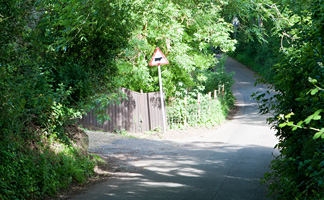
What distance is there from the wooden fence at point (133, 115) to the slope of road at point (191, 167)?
2741 mm

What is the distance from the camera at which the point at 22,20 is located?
23.7 feet

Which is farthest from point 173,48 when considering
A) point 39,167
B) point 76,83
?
point 39,167

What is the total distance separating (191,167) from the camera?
10.7 m

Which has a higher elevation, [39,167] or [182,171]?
[39,167]

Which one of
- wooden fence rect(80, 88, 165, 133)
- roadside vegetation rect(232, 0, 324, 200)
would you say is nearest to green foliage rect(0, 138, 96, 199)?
roadside vegetation rect(232, 0, 324, 200)

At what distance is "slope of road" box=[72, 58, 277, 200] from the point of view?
8.00 meters

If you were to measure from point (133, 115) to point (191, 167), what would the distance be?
319 inches

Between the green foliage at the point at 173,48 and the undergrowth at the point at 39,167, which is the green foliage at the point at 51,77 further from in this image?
the green foliage at the point at 173,48

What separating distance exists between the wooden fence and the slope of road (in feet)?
8.99

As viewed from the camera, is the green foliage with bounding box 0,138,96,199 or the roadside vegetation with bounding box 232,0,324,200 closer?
the roadside vegetation with bounding box 232,0,324,200

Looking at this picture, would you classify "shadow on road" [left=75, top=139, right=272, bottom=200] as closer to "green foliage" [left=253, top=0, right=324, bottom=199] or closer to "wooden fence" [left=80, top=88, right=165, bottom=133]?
"green foliage" [left=253, top=0, right=324, bottom=199]

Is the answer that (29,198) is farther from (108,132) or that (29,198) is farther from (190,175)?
(108,132)

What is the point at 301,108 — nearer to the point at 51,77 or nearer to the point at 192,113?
the point at 51,77

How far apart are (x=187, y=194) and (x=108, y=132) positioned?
10.0 m
